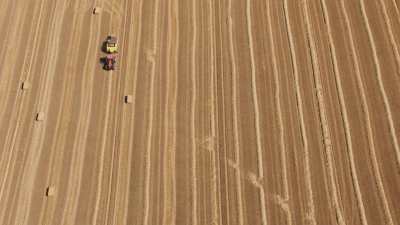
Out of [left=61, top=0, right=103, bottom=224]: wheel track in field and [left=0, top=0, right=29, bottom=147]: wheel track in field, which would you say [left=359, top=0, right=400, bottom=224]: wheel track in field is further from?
[left=0, top=0, right=29, bottom=147]: wheel track in field

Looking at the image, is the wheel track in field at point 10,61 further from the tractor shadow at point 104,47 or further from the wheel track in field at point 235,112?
the wheel track in field at point 235,112

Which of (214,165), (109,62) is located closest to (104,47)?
(109,62)

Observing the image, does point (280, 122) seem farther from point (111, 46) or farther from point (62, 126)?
point (62, 126)

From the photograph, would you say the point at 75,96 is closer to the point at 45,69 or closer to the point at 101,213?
the point at 45,69

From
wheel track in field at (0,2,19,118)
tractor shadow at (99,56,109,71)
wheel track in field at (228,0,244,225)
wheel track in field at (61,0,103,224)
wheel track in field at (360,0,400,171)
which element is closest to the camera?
wheel track in field at (61,0,103,224)

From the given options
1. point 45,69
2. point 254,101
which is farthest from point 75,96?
point 254,101

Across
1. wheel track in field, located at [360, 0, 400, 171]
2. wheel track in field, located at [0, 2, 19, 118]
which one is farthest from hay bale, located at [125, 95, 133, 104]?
wheel track in field, located at [360, 0, 400, 171]

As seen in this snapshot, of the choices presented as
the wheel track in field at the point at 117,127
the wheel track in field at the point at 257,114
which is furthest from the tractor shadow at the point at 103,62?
the wheel track in field at the point at 257,114
